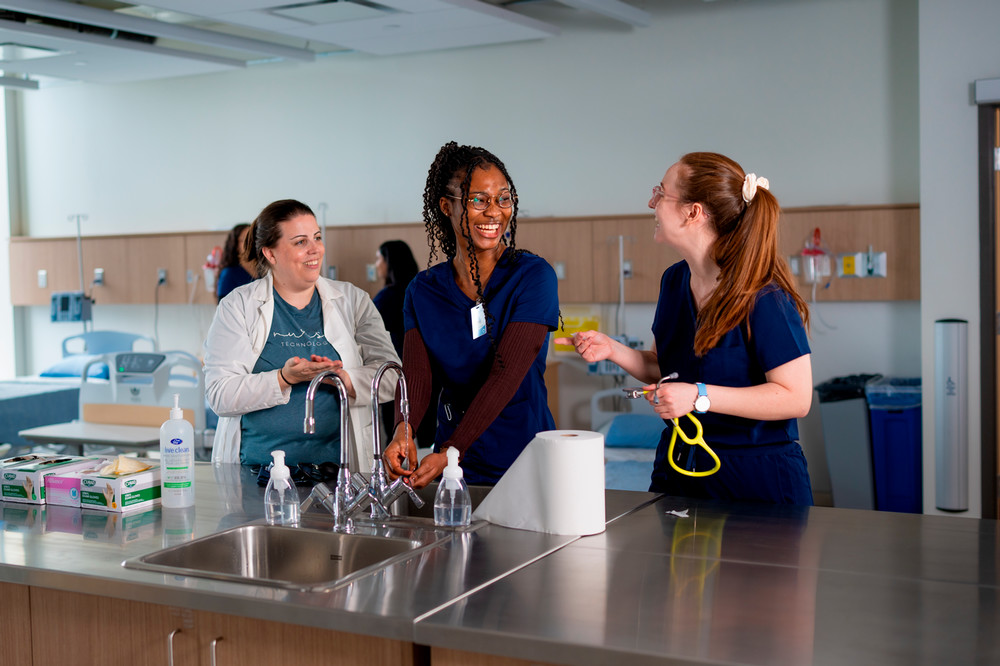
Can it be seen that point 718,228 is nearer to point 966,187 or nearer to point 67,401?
point 966,187

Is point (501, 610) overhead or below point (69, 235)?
below

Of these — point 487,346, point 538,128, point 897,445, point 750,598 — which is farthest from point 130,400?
point 750,598

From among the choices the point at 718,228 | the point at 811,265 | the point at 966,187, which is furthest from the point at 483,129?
the point at 718,228

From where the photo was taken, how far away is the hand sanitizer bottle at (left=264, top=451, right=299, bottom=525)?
204cm

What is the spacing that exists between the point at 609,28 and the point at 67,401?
4.24 metres

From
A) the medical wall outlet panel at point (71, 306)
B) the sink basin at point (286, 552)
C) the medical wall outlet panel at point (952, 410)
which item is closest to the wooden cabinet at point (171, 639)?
the sink basin at point (286, 552)

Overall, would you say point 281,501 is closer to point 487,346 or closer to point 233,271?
point 487,346

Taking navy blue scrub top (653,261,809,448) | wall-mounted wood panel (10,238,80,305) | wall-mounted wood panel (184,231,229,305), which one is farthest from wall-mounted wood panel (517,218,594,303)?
wall-mounted wood panel (10,238,80,305)

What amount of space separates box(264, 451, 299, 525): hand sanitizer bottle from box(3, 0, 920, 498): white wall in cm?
442

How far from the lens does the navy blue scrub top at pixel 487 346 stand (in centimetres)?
236

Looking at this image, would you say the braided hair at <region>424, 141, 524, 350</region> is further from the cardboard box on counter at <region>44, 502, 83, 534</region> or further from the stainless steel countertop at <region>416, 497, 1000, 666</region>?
the cardboard box on counter at <region>44, 502, 83, 534</region>

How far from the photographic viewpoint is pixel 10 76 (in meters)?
7.29

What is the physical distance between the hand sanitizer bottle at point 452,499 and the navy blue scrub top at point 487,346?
0.40 m

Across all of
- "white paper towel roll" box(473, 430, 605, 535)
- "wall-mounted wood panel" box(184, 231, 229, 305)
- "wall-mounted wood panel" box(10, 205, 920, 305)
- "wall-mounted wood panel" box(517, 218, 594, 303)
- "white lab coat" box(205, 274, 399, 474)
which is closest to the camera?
"white paper towel roll" box(473, 430, 605, 535)
